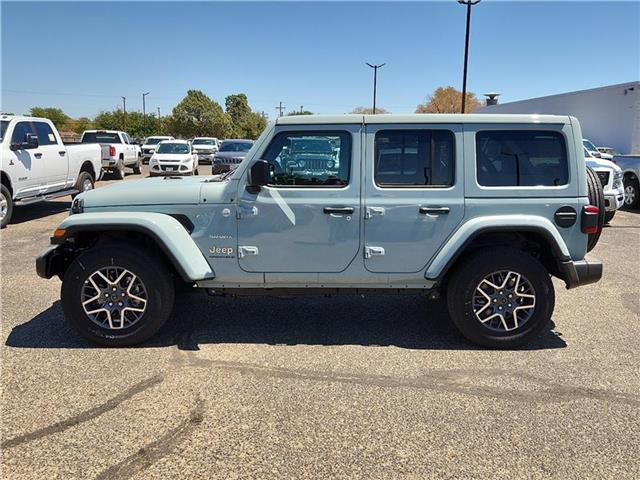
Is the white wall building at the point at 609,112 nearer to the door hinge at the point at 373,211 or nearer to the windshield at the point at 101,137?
the windshield at the point at 101,137

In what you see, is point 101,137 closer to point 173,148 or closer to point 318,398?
point 173,148

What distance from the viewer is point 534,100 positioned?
32281 mm

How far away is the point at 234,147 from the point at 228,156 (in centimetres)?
122

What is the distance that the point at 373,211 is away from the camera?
3945mm

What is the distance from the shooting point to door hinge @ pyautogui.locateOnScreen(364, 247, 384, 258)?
4.00m

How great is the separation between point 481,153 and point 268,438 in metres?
2.68

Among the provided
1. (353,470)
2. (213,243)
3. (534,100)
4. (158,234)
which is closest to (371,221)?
(213,243)

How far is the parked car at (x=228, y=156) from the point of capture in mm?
18594

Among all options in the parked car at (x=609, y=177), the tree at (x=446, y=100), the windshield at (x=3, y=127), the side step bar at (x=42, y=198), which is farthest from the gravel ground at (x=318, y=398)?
the tree at (x=446, y=100)

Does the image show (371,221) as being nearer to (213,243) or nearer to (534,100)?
(213,243)

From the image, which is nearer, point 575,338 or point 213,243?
point 213,243

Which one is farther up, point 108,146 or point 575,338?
point 108,146

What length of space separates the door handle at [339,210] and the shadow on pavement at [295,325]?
3.64 feet

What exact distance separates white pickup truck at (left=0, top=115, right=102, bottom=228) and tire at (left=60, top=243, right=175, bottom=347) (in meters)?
6.55
